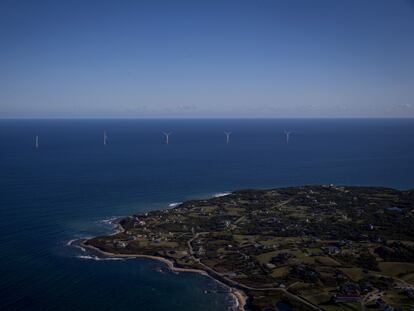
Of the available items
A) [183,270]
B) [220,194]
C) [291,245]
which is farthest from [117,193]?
[291,245]

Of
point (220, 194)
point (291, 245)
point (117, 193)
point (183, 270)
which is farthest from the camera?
point (220, 194)

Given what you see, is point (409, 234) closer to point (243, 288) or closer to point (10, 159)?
point (243, 288)

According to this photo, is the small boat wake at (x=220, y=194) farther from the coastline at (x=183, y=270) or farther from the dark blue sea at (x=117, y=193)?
the coastline at (x=183, y=270)

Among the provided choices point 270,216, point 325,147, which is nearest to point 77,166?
point 270,216

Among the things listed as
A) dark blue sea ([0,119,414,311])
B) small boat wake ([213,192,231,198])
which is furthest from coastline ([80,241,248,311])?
small boat wake ([213,192,231,198])

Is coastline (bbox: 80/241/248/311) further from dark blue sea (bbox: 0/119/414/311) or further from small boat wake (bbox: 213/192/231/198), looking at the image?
small boat wake (bbox: 213/192/231/198)

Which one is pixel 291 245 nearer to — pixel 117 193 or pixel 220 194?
pixel 220 194
